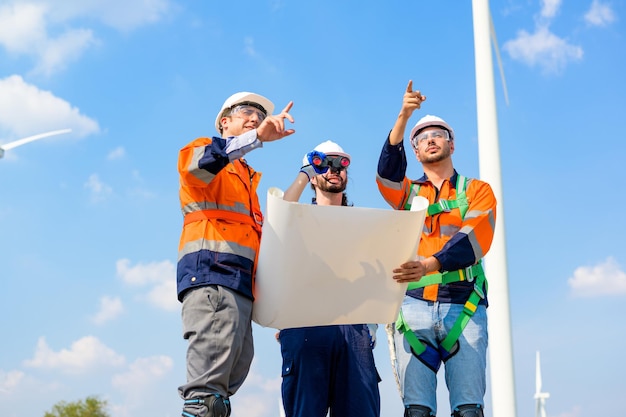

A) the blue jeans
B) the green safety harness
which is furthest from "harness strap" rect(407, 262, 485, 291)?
the blue jeans

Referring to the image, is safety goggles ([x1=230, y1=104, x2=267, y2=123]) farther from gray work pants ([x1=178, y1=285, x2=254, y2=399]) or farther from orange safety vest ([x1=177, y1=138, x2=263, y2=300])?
gray work pants ([x1=178, y1=285, x2=254, y2=399])

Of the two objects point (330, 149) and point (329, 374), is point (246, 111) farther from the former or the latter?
point (329, 374)

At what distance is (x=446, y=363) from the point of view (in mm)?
6406

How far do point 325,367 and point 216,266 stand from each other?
1.52 meters

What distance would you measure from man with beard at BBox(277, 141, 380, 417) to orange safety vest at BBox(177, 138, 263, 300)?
628 mm

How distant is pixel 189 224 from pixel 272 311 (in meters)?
0.90

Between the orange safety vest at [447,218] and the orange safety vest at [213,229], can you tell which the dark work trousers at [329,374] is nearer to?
the orange safety vest at [447,218]

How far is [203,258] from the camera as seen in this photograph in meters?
5.59

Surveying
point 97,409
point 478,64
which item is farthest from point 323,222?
point 97,409

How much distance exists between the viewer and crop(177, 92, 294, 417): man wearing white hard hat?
17.6ft

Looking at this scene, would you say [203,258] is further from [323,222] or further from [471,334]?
[471,334]

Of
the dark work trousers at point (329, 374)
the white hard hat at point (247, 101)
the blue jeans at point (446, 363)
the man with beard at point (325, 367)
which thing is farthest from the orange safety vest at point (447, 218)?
the white hard hat at point (247, 101)

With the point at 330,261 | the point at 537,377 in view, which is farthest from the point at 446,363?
the point at 537,377

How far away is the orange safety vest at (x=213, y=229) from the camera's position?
5582mm
